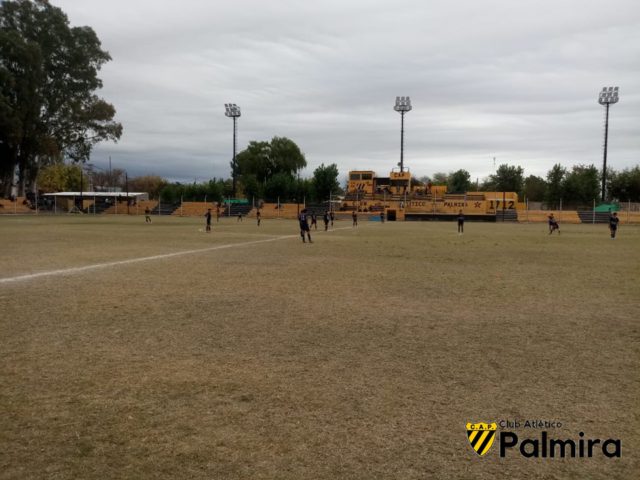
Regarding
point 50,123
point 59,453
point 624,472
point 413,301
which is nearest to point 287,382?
point 59,453

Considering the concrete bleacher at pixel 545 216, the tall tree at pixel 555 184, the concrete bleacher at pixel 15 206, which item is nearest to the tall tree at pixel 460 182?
the tall tree at pixel 555 184

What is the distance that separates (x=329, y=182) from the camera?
3132 inches

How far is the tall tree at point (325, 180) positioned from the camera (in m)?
79.7

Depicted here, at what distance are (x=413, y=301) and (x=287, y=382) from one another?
4701 millimetres

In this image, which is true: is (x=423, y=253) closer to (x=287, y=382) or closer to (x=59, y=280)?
(x=59, y=280)

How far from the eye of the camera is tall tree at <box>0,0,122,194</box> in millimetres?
57000

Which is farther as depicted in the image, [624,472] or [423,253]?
[423,253]

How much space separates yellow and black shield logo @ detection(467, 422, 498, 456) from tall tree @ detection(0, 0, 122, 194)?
204 feet

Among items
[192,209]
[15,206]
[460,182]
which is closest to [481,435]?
[15,206]

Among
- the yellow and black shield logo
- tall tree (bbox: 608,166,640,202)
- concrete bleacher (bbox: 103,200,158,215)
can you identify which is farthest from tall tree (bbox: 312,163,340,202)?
the yellow and black shield logo

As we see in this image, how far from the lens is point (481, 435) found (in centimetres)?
384

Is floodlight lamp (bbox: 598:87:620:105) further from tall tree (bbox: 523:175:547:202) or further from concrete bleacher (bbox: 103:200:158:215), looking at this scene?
concrete bleacher (bbox: 103:200:158:215)

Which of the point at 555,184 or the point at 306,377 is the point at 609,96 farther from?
the point at 306,377

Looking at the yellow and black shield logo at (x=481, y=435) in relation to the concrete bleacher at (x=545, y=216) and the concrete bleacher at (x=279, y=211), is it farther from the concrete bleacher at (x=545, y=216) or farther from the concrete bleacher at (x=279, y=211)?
the concrete bleacher at (x=279, y=211)
